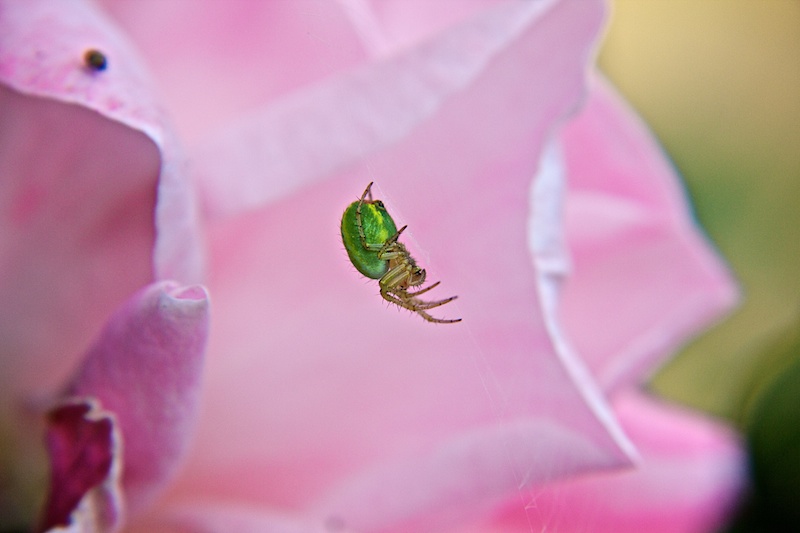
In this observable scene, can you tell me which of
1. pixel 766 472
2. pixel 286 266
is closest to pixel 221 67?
pixel 286 266

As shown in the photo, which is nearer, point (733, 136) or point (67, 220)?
point (67, 220)

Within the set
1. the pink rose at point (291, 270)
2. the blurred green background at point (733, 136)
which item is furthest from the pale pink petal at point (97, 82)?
the blurred green background at point (733, 136)

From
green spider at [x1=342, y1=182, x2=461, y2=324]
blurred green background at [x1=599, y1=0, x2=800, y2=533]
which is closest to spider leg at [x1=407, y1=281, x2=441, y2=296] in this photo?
green spider at [x1=342, y1=182, x2=461, y2=324]

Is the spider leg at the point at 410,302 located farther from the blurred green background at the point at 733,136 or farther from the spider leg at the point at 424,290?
the blurred green background at the point at 733,136

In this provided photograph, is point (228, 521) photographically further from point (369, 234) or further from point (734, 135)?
point (734, 135)

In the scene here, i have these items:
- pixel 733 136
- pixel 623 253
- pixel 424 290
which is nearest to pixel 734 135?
pixel 733 136

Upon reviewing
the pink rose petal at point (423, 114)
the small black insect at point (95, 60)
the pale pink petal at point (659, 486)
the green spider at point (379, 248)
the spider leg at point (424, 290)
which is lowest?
the pale pink petal at point (659, 486)
